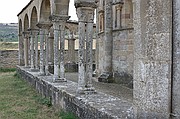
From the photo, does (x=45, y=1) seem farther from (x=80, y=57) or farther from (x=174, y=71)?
(x=174, y=71)

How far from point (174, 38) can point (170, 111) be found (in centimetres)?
83

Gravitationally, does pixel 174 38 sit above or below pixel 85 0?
below

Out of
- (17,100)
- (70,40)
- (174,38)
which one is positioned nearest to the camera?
(174,38)

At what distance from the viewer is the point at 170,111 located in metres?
3.16

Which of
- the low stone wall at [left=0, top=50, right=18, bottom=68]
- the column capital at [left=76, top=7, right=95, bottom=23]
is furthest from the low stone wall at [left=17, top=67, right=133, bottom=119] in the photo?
the low stone wall at [left=0, top=50, right=18, bottom=68]

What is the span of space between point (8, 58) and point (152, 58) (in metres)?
25.0

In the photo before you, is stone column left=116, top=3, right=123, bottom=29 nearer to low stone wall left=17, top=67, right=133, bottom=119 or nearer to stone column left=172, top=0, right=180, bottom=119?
low stone wall left=17, top=67, right=133, bottom=119

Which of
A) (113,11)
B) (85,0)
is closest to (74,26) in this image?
(113,11)

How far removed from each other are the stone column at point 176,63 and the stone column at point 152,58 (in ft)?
0.15

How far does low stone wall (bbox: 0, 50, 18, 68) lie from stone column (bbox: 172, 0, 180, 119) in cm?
2480

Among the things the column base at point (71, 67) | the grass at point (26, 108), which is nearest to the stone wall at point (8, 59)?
the column base at point (71, 67)

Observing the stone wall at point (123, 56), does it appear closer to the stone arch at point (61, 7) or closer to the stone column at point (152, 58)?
the stone arch at point (61, 7)

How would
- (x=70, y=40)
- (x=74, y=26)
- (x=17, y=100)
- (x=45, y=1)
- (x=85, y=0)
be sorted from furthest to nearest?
(x=74, y=26) → (x=70, y=40) → (x=45, y=1) → (x=17, y=100) → (x=85, y=0)

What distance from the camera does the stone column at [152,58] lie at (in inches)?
122
